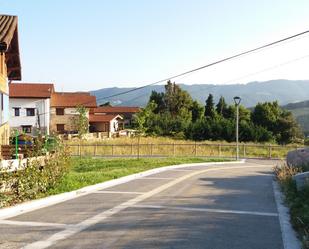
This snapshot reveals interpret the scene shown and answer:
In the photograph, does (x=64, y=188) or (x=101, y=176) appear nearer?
(x=64, y=188)

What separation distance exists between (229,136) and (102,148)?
23.8 metres

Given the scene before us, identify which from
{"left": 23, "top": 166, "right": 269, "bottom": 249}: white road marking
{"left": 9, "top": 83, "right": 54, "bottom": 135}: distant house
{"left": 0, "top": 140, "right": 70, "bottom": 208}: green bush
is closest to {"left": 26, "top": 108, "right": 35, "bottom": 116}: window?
{"left": 9, "top": 83, "right": 54, "bottom": 135}: distant house

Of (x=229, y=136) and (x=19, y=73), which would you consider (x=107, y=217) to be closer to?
(x=19, y=73)

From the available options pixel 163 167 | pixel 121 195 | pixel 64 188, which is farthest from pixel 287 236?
pixel 163 167

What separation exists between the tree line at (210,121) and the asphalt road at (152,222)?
44049 mm

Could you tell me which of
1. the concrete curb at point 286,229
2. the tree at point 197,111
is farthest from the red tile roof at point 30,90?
the concrete curb at point 286,229

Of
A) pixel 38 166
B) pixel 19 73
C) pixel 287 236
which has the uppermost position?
pixel 19 73

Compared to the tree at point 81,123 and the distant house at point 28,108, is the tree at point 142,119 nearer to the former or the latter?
the tree at point 81,123

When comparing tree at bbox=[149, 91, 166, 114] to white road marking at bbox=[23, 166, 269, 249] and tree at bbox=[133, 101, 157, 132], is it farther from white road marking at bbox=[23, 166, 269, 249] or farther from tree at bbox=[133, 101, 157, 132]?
white road marking at bbox=[23, 166, 269, 249]

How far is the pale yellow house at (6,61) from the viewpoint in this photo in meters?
20.2

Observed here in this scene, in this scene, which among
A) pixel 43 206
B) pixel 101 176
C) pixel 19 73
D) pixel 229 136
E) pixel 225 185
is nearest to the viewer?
pixel 43 206

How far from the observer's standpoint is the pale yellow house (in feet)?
66.2

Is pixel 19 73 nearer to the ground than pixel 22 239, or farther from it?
farther from it

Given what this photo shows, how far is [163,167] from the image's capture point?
2608cm
